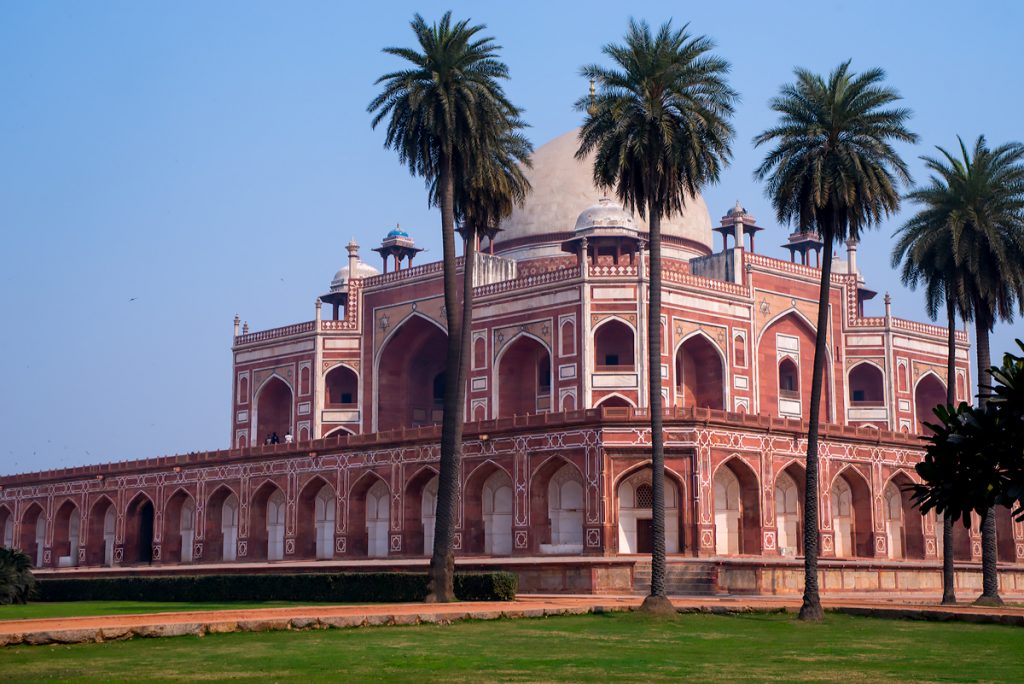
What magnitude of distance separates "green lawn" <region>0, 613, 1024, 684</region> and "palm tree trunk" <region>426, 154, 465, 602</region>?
5.64 meters

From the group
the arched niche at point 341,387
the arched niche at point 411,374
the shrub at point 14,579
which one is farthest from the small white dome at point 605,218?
the shrub at point 14,579

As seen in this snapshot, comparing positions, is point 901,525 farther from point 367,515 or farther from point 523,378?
point 367,515

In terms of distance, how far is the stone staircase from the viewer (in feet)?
107

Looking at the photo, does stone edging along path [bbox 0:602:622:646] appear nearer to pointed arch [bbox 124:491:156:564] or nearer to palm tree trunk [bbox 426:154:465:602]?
palm tree trunk [bbox 426:154:465:602]

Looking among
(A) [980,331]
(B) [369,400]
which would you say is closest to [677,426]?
(A) [980,331]

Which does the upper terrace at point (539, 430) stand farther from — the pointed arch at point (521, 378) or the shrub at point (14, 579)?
the shrub at point (14, 579)

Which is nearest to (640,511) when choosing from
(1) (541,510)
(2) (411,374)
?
(1) (541,510)

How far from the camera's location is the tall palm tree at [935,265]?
2919 centimetres

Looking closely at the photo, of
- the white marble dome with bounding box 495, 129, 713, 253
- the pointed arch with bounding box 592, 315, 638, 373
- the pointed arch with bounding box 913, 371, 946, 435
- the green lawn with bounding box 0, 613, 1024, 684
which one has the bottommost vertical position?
the green lawn with bounding box 0, 613, 1024, 684

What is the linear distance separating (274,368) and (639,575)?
89.2 ft

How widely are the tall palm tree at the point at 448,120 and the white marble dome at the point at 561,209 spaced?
83.1 feet

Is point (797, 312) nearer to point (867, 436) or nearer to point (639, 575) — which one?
point (867, 436)

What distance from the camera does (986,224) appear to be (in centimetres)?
2894

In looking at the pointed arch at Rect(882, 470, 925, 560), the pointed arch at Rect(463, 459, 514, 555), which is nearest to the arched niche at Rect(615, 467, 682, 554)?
the pointed arch at Rect(463, 459, 514, 555)
